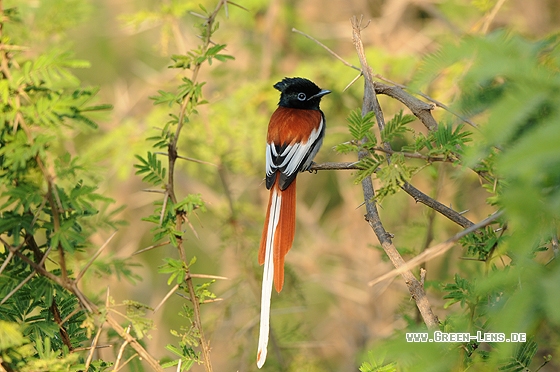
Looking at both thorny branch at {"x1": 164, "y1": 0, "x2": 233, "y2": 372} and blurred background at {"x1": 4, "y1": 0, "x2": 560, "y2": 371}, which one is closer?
thorny branch at {"x1": 164, "y1": 0, "x2": 233, "y2": 372}

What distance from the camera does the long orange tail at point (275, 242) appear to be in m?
2.59

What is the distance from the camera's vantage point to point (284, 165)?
3910 millimetres

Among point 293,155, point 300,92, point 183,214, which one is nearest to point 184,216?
point 183,214

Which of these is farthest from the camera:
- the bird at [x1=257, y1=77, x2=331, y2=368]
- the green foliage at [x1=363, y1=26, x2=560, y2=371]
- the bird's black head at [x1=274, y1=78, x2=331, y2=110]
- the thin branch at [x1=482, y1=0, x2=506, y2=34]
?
the bird's black head at [x1=274, y1=78, x2=331, y2=110]

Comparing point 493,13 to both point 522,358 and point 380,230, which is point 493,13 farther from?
point 522,358

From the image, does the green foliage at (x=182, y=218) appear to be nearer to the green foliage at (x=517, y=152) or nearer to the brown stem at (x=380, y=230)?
the brown stem at (x=380, y=230)

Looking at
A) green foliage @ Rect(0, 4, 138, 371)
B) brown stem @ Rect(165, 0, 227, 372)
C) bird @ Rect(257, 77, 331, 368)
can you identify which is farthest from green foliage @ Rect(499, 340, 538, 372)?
green foliage @ Rect(0, 4, 138, 371)

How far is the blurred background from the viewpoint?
4902 mm

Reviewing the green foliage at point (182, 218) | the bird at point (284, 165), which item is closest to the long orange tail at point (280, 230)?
the bird at point (284, 165)

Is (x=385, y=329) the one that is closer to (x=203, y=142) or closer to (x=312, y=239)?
(x=312, y=239)

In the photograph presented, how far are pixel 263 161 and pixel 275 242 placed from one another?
2.82 m

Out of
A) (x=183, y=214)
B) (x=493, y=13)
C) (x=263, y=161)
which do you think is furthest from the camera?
(x=263, y=161)

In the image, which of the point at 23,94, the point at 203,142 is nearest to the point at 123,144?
the point at 203,142

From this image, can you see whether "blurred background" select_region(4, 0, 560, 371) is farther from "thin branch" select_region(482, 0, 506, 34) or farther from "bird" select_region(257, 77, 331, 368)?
"bird" select_region(257, 77, 331, 368)
